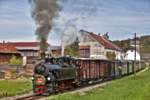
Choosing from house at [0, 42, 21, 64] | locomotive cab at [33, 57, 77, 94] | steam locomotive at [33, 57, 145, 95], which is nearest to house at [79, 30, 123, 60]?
house at [0, 42, 21, 64]

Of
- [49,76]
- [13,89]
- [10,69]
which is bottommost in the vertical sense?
[13,89]

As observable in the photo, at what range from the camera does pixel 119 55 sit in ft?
429

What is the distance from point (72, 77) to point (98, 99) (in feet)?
29.8

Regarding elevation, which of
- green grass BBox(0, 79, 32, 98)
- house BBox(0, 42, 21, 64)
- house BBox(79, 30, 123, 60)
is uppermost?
house BBox(79, 30, 123, 60)

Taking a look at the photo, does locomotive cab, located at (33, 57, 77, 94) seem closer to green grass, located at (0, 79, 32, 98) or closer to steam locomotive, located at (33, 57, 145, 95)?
steam locomotive, located at (33, 57, 145, 95)

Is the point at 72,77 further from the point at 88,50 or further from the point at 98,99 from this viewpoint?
the point at 88,50

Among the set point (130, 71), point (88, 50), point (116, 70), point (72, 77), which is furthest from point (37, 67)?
point (88, 50)

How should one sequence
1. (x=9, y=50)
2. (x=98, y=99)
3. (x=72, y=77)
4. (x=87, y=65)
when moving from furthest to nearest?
1. (x=9, y=50)
2. (x=87, y=65)
3. (x=72, y=77)
4. (x=98, y=99)

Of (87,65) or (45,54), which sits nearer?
(45,54)

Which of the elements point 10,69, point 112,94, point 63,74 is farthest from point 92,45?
point 112,94

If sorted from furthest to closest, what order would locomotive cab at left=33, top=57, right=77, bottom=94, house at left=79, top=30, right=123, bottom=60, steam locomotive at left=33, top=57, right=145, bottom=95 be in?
house at left=79, top=30, right=123, bottom=60
steam locomotive at left=33, top=57, right=145, bottom=95
locomotive cab at left=33, top=57, right=77, bottom=94

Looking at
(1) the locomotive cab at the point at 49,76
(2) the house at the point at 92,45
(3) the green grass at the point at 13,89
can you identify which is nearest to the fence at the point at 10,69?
(3) the green grass at the point at 13,89

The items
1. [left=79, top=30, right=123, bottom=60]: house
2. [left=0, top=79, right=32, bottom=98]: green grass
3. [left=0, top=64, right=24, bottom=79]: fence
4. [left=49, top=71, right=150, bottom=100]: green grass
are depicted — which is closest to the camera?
[left=49, top=71, right=150, bottom=100]: green grass

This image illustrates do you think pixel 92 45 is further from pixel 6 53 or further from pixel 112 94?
pixel 112 94
